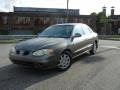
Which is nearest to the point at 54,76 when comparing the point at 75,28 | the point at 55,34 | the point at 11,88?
the point at 11,88

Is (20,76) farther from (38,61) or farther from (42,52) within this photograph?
(42,52)

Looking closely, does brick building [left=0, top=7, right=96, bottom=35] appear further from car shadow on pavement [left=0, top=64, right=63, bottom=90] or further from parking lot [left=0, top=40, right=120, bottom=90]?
car shadow on pavement [left=0, top=64, right=63, bottom=90]

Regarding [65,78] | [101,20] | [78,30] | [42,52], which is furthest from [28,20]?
[65,78]

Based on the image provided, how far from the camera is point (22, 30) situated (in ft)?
129

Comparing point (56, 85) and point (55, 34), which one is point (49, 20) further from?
point (56, 85)

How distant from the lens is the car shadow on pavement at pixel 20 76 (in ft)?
16.9

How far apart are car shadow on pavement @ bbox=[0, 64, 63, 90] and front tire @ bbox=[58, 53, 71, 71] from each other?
23 cm

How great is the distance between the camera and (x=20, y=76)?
597 cm

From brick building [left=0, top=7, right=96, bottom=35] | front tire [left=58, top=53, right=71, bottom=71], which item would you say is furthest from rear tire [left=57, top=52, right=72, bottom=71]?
brick building [left=0, top=7, right=96, bottom=35]

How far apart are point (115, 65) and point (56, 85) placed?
307 centimetres

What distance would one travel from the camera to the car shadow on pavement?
5145mm

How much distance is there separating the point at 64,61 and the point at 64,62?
0.11 ft

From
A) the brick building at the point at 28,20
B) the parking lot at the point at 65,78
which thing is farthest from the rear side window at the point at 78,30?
the brick building at the point at 28,20

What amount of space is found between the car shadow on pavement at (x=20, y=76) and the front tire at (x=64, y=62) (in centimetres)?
23
